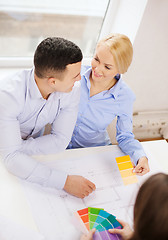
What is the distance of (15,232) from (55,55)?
652mm

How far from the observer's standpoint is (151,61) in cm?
190

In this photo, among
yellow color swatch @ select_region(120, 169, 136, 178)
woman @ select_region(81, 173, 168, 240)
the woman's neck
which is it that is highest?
woman @ select_region(81, 173, 168, 240)

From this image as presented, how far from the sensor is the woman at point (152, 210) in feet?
1.87

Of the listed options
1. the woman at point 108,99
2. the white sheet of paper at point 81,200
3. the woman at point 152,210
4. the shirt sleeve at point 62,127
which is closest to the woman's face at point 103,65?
the woman at point 108,99

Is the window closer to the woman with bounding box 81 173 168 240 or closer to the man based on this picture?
the man

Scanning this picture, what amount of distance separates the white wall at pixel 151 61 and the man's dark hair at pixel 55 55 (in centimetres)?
79

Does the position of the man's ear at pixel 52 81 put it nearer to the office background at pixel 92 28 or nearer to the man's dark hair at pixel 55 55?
the man's dark hair at pixel 55 55

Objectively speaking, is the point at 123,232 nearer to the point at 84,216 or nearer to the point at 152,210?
the point at 84,216

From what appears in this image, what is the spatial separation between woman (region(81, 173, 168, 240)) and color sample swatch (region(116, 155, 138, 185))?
0.58 metres

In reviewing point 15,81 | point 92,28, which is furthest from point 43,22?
point 15,81

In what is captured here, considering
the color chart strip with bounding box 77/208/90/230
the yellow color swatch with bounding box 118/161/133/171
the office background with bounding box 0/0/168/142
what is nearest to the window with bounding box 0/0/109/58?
the office background with bounding box 0/0/168/142

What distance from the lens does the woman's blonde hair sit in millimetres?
1234

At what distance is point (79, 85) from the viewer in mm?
1317

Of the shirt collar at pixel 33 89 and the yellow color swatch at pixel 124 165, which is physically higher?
the shirt collar at pixel 33 89
